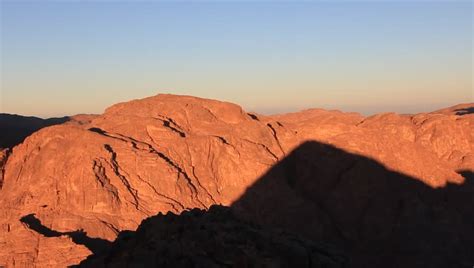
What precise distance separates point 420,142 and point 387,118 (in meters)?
4.13

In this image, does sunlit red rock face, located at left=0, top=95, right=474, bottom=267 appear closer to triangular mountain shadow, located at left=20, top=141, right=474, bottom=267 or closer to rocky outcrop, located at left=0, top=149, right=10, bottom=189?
triangular mountain shadow, located at left=20, top=141, right=474, bottom=267

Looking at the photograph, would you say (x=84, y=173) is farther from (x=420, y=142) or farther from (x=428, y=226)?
(x=420, y=142)

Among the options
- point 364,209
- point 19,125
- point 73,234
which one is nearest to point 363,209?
point 364,209

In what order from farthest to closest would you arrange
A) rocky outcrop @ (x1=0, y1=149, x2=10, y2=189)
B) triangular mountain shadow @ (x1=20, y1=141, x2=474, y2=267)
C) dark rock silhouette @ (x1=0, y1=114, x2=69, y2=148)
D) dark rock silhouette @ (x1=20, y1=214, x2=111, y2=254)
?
1. dark rock silhouette @ (x1=0, y1=114, x2=69, y2=148)
2. triangular mountain shadow @ (x1=20, y1=141, x2=474, y2=267)
3. rocky outcrop @ (x1=0, y1=149, x2=10, y2=189)
4. dark rock silhouette @ (x1=20, y1=214, x2=111, y2=254)

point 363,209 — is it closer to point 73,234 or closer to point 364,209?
point 364,209

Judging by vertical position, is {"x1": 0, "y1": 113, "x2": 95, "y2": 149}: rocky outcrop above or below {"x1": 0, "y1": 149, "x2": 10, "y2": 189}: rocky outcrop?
above

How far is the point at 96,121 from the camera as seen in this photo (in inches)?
1898

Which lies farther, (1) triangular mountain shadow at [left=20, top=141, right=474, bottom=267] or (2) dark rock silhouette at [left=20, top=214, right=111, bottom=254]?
(1) triangular mountain shadow at [left=20, top=141, right=474, bottom=267]

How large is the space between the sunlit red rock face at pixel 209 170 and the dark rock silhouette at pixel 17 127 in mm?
9332

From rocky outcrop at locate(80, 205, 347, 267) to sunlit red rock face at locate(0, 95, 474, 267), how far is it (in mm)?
16023

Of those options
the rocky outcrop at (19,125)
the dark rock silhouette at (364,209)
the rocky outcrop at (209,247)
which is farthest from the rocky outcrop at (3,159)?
the rocky outcrop at (209,247)

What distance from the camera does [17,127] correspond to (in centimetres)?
6506

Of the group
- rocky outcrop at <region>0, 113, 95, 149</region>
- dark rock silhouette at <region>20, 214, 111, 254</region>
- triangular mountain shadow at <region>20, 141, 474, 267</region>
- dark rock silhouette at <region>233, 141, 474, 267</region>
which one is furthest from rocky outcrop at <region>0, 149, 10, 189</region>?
dark rock silhouette at <region>233, 141, 474, 267</region>

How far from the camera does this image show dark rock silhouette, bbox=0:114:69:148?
169 feet
